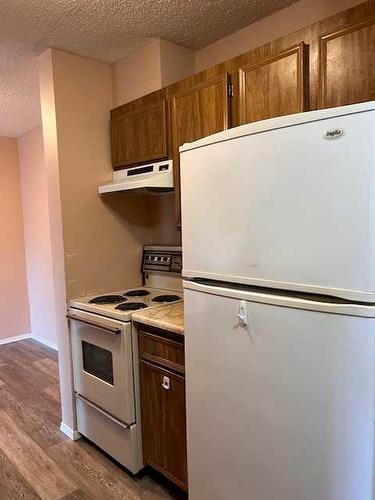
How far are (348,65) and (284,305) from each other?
35.1 inches

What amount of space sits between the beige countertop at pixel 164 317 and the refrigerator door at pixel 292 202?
1.41ft

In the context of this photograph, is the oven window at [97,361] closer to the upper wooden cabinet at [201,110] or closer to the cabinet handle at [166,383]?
the cabinet handle at [166,383]

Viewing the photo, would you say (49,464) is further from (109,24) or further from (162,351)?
(109,24)

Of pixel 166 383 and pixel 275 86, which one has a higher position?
pixel 275 86

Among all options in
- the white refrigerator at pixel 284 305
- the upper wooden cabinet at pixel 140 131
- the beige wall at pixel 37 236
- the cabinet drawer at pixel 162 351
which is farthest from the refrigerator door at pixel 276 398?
the beige wall at pixel 37 236

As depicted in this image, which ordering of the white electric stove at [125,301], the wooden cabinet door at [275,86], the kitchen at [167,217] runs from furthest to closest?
the white electric stove at [125,301] → the wooden cabinet door at [275,86] → the kitchen at [167,217]

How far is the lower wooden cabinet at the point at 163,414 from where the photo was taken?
1.78 m

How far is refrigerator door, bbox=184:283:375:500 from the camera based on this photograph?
101cm

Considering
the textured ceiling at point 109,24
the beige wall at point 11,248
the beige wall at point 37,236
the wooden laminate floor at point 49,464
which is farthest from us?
the beige wall at point 11,248

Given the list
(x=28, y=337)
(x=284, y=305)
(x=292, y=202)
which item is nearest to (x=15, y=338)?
(x=28, y=337)

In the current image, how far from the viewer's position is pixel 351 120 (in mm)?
962

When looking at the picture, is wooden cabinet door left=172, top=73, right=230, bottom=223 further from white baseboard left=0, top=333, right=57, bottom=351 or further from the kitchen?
white baseboard left=0, top=333, right=57, bottom=351

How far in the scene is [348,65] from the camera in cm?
130

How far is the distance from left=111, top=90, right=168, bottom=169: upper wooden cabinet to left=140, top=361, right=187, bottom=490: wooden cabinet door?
1.22 meters
